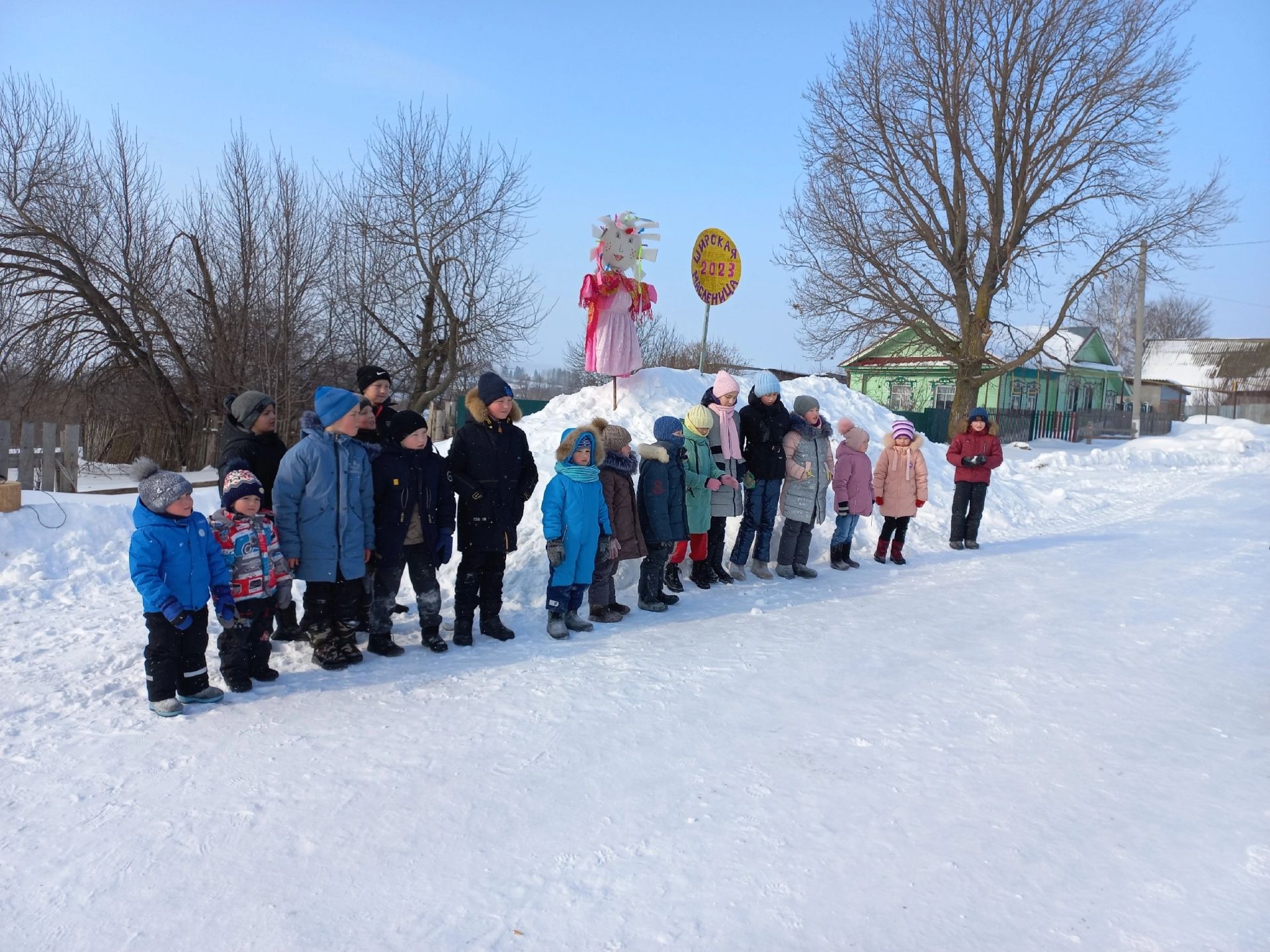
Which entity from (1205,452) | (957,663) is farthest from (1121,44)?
(957,663)

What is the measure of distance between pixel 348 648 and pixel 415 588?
574 millimetres

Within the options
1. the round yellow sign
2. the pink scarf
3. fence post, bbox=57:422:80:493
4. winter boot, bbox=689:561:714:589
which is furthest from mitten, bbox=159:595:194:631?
the round yellow sign

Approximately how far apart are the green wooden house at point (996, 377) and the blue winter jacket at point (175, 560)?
79.6 feet

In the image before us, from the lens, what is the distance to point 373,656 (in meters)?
5.05

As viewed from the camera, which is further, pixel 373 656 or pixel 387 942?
pixel 373 656

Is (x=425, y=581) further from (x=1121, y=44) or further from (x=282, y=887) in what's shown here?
(x=1121, y=44)

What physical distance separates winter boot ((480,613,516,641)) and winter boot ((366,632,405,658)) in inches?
24.2

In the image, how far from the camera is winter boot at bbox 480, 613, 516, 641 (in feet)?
17.9

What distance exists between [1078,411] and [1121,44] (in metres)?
14.7

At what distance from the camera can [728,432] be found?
714 centimetres

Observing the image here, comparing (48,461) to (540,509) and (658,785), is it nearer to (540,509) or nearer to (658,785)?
(540,509)

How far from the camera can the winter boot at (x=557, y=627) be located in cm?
551

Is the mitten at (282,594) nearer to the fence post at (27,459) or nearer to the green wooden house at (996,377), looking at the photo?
the fence post at (27,459)

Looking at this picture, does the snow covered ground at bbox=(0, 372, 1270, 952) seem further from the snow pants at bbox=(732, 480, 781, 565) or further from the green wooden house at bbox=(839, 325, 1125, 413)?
the green wooden house at bbox=(839, 325, 1125, 413)
